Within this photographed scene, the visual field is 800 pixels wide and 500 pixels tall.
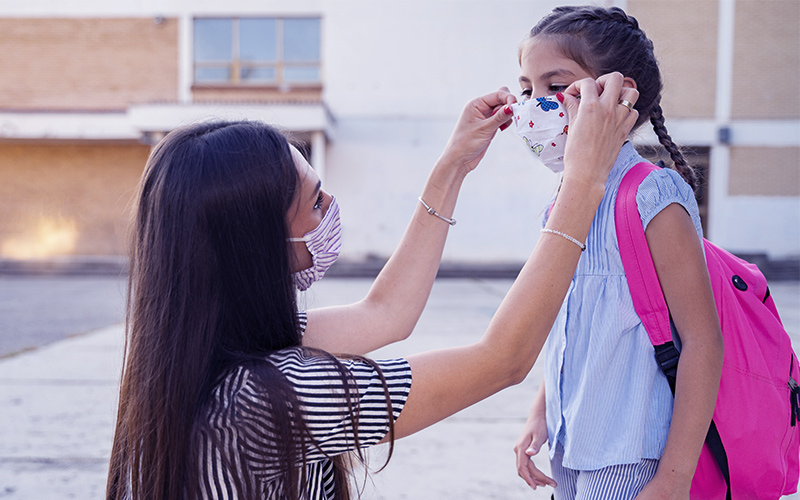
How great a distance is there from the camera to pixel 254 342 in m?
0.98

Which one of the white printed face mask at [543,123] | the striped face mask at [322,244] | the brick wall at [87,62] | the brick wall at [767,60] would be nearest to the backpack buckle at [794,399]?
the white printed face mask at [543,123]

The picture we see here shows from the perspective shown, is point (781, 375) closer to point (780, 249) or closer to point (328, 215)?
point (328, 215)

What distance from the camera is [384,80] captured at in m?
14.2

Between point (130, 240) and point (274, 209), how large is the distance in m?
0.30

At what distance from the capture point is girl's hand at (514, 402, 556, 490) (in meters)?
1.29

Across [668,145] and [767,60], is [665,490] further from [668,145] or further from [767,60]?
[767,60]

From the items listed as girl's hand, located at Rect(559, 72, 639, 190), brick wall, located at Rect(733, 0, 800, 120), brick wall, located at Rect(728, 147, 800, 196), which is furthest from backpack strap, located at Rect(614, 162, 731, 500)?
brick wall, located at Rect(733, 0, 800, 120)

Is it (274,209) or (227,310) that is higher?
(274,209)

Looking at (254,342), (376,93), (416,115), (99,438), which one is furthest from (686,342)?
(376,93)

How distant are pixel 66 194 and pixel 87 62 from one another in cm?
354

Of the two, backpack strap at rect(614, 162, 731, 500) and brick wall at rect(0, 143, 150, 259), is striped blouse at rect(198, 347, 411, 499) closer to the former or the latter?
backpack strap at rect(614, 162, 731, 500)

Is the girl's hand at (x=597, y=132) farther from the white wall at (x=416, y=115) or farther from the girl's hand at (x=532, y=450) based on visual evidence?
the white wall at (x=416, y=115)

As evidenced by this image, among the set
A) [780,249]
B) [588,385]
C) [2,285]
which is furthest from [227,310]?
[780,249]

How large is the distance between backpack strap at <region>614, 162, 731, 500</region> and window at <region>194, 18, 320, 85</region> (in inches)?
567
